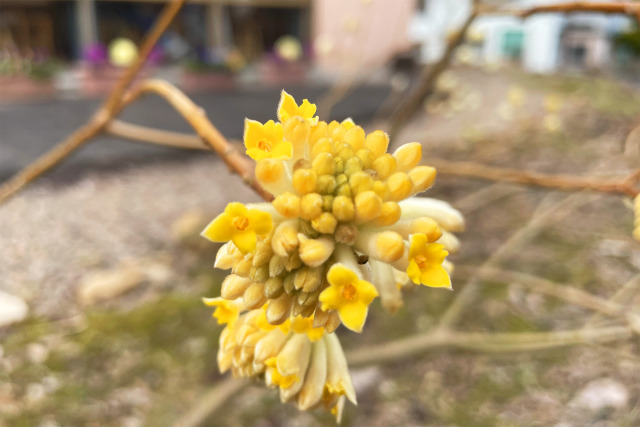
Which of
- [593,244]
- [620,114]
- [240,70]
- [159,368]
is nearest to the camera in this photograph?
[159,368]

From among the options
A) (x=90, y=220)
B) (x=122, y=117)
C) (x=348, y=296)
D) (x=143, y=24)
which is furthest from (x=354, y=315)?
(x=143, y=24)

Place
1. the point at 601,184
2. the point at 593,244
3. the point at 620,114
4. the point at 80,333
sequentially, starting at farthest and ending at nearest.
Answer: the point at 620,114, the point at 593,244, the point at 80,333, the point at 601,184

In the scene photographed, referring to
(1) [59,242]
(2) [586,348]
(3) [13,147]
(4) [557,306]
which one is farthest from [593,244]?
(3) [13,147]

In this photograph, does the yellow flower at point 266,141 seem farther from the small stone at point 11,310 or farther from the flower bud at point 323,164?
the small stone at point 11,310

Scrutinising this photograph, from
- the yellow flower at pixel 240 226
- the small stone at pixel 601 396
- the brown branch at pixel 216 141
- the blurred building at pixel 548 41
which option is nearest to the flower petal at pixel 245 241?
the yellow flower at pixel 240 226

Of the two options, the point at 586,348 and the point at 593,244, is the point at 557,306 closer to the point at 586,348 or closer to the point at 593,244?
the point at 586,348

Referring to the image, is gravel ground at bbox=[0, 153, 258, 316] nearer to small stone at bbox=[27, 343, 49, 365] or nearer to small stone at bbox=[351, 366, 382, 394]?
small stone at bbox=[27, 343, 49, 365]

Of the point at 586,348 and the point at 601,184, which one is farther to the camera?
the point at 586,348
